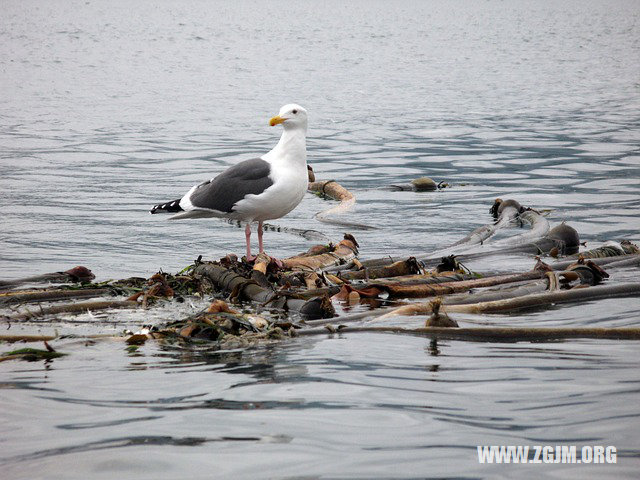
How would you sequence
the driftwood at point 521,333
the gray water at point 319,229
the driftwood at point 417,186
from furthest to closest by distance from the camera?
the driftwood at point 417,186
the driftwood at point 521,333
the gray water at point 319,229

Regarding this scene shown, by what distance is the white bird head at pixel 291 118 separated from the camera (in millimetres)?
9039

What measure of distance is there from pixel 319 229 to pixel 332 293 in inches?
151

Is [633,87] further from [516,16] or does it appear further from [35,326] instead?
[516,16]

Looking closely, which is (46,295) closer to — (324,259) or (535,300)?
(324,259)

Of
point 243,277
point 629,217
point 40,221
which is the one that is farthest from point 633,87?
point 243,277

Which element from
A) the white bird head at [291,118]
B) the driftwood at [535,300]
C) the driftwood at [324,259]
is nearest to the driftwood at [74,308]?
the driftwood at [324,259]

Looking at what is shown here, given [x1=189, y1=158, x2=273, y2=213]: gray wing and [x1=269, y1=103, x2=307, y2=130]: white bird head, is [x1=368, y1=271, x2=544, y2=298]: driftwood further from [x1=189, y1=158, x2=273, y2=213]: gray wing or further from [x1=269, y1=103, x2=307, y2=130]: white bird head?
[x1=269, y1=103, x2=307, y2=130]: white bird head

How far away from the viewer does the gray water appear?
141 inches

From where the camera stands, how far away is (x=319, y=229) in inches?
408

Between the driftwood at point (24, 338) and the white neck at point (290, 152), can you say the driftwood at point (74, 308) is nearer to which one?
the driftwood at point (24, 338)

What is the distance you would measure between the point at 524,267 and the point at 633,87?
22.2 metres

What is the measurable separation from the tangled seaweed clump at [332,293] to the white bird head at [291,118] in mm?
1566

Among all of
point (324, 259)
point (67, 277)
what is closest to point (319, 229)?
point (324, 259)

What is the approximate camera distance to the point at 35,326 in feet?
18.5
